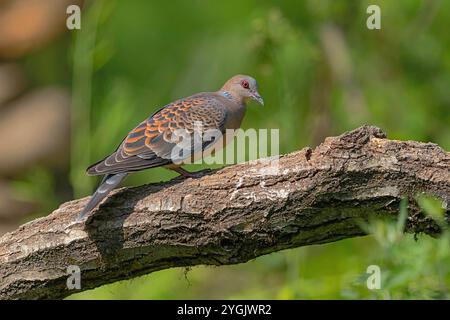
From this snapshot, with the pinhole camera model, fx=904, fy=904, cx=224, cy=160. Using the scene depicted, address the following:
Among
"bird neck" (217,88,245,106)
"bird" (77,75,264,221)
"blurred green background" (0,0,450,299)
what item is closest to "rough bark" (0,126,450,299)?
"bird" (77,75,264,221)

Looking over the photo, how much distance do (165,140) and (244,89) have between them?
0.96m

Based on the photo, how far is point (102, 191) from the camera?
13.6 feet

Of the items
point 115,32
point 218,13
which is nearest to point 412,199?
point 218,13

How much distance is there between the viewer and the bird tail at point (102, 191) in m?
4.08

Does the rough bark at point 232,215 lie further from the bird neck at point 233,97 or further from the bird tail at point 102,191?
the bird neck at point 233,97

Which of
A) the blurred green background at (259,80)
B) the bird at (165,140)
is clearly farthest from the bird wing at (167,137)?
the blurred green background at (259,80)

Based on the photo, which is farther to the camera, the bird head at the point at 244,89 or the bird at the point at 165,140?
the bird head at the point at 244,89

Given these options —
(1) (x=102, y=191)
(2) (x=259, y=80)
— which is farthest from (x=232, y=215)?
(2) (x=259, y=80)

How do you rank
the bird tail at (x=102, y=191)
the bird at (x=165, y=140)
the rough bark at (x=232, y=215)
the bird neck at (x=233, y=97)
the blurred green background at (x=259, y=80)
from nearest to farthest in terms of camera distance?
the rough bark at (x=232, y=215)
the bird tail at (x=102, y=191)
the bird at (x=165, y=140)
the bird neck at (x=233, y=97)
the blurred green background at (x=259, y=80)

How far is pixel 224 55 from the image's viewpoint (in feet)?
28.5

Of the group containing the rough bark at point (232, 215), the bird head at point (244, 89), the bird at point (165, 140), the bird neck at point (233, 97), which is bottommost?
the rough bark at point (232, 215)

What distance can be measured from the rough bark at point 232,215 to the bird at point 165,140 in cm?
16

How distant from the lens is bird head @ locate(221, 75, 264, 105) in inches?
211
